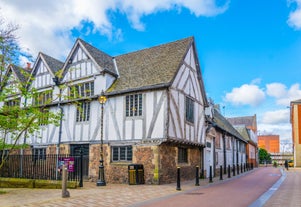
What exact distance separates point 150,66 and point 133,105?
291cm

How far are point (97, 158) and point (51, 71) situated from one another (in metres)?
7.82

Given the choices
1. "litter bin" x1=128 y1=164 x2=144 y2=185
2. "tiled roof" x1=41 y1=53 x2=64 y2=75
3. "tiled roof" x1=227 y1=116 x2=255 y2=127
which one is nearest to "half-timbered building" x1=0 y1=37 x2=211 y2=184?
"tiled roof" x1=41 y1=53 x2=64 y2=75

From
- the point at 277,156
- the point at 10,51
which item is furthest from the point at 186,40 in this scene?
the point at 277,156

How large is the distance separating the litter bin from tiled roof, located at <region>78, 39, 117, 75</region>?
6.40 meters

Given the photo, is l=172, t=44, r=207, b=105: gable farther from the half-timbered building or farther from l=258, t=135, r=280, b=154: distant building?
l=258, t=135, r=280, b=154: distant building

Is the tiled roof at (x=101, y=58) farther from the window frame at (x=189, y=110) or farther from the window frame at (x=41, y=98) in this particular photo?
the window frame at (x=189, y=110)

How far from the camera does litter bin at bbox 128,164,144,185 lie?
574 inches

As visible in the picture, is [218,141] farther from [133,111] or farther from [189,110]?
[133,111]

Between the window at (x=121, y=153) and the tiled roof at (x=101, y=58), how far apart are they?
4.94m

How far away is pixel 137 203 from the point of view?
8688mm

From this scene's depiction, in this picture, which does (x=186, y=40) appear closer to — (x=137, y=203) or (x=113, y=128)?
(x=113, y=128)

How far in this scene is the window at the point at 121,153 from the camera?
629 inches

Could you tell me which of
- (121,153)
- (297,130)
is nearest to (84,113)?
(121,153)

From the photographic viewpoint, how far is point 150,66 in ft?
57.5
